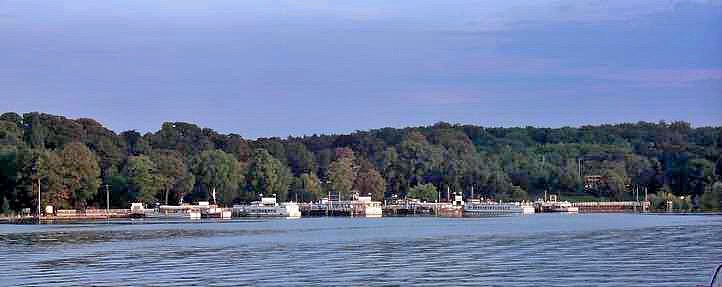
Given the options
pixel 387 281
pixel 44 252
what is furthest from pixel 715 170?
pixel 387 281

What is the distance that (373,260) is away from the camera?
61562 mm

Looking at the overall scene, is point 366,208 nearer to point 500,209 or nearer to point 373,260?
point 500,209

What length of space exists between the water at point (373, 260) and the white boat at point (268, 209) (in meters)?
90.0

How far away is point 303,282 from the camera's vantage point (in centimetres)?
4816

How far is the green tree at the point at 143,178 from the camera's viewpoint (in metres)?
174

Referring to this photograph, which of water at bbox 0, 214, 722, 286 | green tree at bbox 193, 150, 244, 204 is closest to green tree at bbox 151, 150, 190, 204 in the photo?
green tree at bbox 193, 150, 244, 204

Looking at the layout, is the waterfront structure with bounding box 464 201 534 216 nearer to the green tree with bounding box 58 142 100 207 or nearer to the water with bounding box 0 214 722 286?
the green tree with bounding box 58 142 100 207

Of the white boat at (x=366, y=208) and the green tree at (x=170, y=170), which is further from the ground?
the green tree at (x=170, y=170)

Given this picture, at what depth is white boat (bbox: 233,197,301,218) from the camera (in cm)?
18012

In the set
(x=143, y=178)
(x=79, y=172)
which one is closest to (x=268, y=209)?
(x=143, y=178)

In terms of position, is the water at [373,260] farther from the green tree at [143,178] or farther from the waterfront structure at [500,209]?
the waterfront structure at [500,209]

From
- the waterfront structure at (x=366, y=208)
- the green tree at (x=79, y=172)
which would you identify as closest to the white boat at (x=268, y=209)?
the waterfront structure at (x=366, y=208)

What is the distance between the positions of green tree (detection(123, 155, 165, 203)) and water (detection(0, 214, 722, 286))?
8330 cm

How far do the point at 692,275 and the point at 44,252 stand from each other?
39.3 metres
